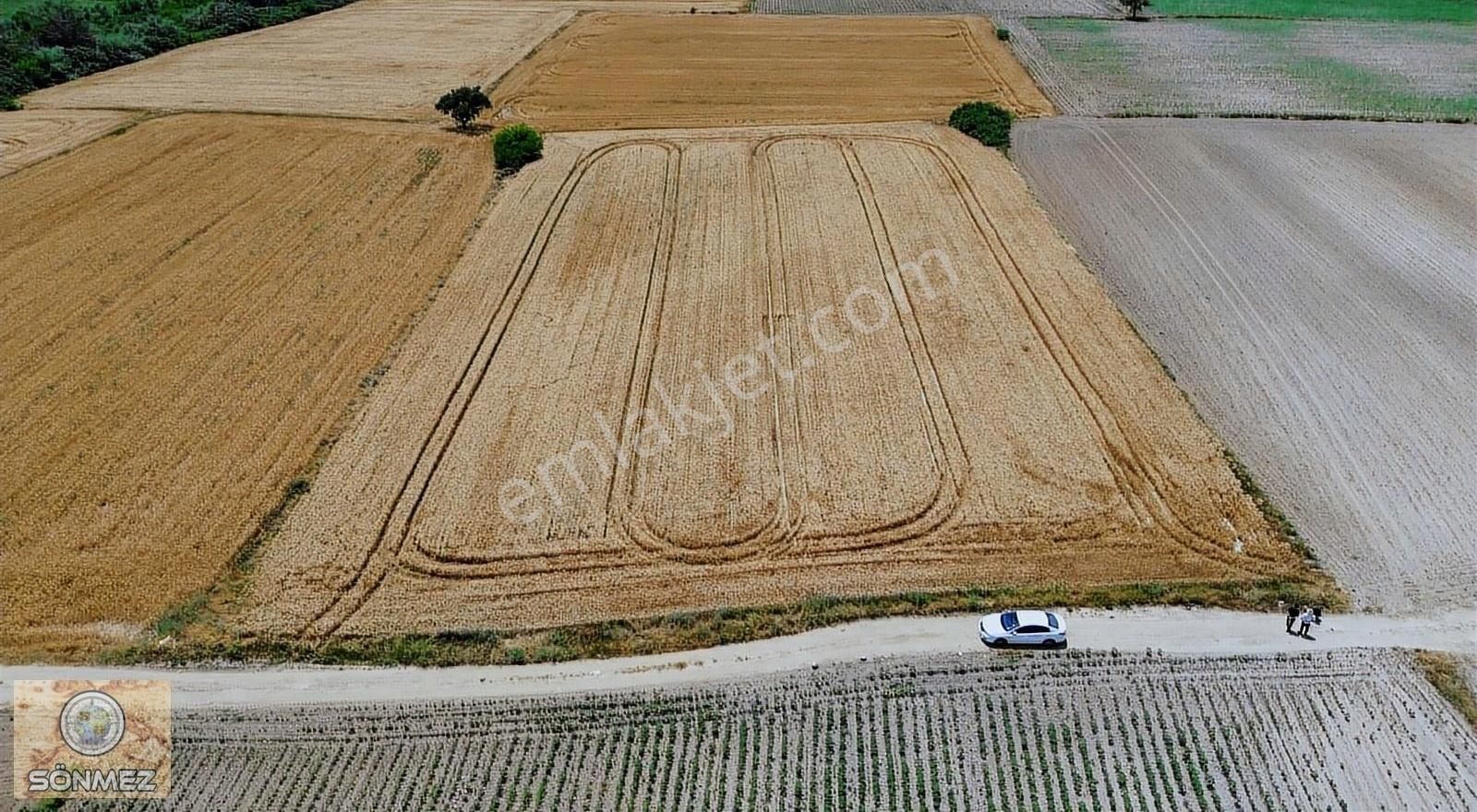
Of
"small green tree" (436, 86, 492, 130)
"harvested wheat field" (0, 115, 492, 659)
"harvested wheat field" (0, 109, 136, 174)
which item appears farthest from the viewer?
"small green tree" (436, 86, 492, 130)

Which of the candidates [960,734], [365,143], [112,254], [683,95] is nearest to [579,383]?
[960,734]

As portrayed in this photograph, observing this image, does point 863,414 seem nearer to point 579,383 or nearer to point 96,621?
point 579,383

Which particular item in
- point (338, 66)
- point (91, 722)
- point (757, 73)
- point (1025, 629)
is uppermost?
point (338, 66)

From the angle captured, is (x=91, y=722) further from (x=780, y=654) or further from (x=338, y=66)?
(x=338, y=66)

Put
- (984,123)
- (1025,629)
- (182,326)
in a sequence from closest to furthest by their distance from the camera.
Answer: (1025,629)
(182,326)
(984,123)

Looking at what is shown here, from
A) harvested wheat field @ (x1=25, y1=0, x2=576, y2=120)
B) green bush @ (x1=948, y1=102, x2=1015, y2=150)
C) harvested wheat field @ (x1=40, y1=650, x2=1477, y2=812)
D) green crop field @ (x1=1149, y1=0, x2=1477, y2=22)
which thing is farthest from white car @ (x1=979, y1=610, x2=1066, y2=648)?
green crop field @ (x1=1149, y1=0, x2=1477, y2=22)

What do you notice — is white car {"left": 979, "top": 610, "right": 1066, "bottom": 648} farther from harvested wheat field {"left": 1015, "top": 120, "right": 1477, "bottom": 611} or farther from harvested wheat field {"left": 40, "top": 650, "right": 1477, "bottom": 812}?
harvested wheat field {"left": 1015, "top": 120, "right": 1477, "bottom": 611}


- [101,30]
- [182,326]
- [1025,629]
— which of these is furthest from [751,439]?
[101,30]
